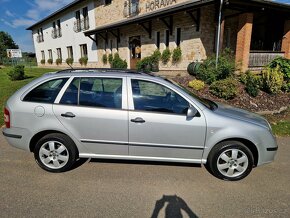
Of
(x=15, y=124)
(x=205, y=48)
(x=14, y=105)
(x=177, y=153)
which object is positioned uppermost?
(x=205, y=48)

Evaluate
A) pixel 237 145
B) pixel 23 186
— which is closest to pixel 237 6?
pixel 237 145

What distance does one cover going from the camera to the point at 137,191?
3.05 meters

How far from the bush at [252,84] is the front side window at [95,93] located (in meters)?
6.49

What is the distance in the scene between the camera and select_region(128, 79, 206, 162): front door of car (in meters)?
3.22

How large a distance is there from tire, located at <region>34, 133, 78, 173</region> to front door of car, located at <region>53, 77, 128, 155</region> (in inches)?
8.1

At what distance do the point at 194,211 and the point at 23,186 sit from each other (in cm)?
236

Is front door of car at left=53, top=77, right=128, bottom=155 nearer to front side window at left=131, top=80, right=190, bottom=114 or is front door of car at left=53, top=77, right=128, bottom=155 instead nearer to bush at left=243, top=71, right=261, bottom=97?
front side window at left=131, top=80, right=190, bottom=114

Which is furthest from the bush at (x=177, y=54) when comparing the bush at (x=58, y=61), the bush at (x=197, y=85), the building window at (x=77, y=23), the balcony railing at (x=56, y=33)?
the bush at (x=58, y=61)

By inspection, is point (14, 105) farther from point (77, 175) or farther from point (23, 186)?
point (77, 175)

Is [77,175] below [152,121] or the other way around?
below

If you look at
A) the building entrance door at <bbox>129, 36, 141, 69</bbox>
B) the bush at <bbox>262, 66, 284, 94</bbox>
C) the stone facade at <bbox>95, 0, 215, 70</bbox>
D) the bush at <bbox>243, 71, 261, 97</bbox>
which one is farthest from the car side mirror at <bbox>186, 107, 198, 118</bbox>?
the building entrance door at <bbox>129, 36, 141, 69</bbox>

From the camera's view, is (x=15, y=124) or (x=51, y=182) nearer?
(x=51, y=182)

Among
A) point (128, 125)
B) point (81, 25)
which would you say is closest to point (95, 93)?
point (128, 125)

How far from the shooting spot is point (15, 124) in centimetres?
348
